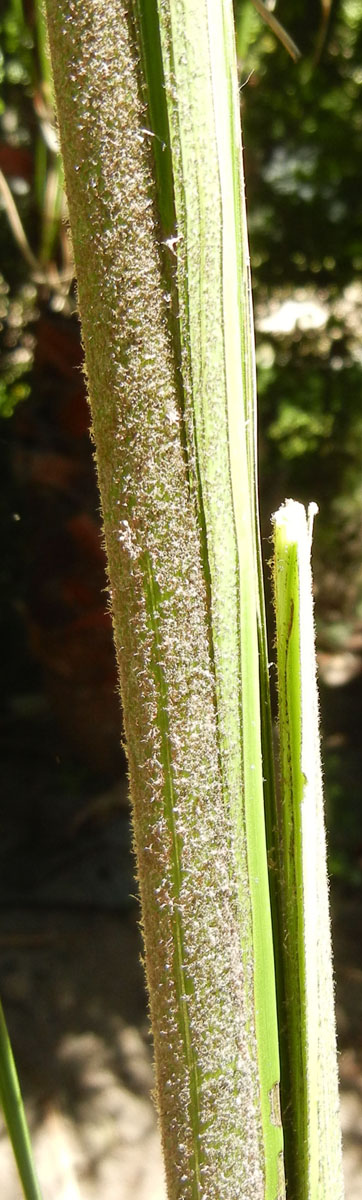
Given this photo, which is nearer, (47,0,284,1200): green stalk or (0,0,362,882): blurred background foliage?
(47,0,284,1200): green stalk

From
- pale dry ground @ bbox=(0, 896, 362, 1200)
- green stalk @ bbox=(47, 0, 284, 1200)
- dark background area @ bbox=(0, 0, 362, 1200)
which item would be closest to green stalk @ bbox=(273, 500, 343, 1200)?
green stalk @ bbox=(47, 0, 284, 1200)

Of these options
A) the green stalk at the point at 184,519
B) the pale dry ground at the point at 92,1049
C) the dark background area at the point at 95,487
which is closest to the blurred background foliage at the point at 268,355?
the dark background area at the point at 95,487

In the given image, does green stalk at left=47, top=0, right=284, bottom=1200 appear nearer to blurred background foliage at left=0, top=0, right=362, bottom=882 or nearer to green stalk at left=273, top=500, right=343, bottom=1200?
green stalk at left=273, top=500, right=343, bottom=1200

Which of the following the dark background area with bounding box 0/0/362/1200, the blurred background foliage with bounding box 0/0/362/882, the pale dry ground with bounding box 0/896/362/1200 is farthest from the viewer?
the blurred background foliage with bounding box 0/0/362/882

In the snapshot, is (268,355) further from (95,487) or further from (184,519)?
(184,519)

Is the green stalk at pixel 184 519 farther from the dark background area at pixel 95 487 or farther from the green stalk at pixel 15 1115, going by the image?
the dark background area at pixel 95 487

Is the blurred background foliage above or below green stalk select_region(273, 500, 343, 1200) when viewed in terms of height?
above

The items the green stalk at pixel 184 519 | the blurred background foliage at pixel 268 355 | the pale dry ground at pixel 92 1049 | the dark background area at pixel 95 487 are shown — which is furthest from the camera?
the blurred background foliage at pixel 268 355
